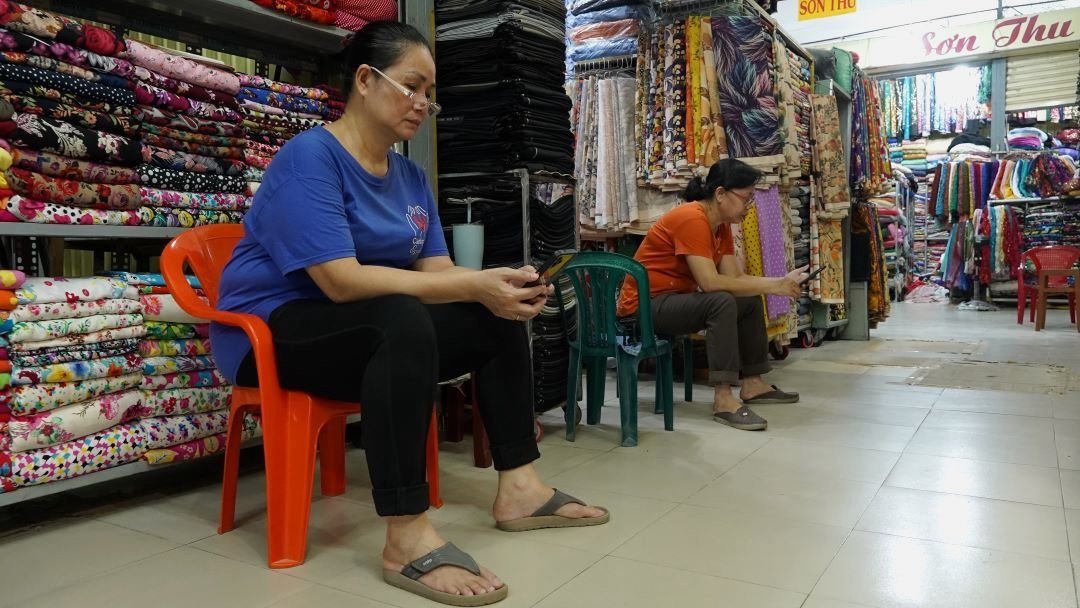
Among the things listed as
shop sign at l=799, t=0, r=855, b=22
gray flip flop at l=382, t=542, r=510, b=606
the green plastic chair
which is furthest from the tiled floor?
shop sign at l=799, t=0, r=855, b=22

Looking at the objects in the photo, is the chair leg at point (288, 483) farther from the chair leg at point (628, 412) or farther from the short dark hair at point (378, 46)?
the chair leg at point (628, 412)

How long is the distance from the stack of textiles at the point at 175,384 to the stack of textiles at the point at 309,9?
2.87 feet

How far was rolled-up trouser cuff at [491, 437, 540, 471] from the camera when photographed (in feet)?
6.13

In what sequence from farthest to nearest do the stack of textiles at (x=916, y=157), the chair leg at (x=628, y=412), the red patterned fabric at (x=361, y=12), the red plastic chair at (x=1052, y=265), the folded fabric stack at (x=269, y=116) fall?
the stack of textiles at (x=916, y=157)
the red plastic chair at (x=1052, y=265)
the chair leg at (x=628, y=412)
the red patterned fabric at (x=361, y=12)
the folded fabric stack at (x=269, y=116)

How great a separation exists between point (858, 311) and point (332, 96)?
464 cm

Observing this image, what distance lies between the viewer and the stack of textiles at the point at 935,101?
9.59 m

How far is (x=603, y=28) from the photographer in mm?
4426

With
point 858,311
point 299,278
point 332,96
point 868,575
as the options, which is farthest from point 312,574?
point 858,311

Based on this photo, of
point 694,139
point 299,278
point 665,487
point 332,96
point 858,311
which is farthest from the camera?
point 858,311

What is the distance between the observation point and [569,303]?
313 cm

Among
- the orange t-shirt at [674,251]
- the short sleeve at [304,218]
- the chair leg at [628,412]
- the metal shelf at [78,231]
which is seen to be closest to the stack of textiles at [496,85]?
the orange t-shirt at [674,251]

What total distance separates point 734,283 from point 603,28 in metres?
1.96

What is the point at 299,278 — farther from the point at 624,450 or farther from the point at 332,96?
the point at 624,450

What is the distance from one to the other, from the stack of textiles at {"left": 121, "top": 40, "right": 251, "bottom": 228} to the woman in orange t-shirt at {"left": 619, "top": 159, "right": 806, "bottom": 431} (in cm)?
164
